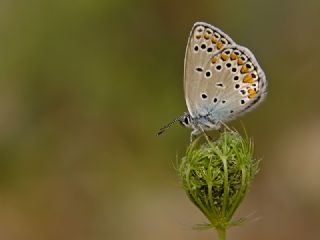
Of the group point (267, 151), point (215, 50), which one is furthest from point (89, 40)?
point (215, 50)

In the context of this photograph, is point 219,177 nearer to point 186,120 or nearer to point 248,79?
point 248,79

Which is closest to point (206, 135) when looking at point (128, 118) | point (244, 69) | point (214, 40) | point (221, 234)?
point (244, 69)

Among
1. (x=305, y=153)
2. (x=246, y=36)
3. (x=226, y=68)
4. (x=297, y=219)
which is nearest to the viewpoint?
(x=226, y=68)

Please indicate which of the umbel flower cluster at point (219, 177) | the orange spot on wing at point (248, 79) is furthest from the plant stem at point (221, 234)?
the orange spot on wing at point (248, 79)

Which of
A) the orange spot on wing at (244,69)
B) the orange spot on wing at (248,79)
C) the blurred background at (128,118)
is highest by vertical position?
the orange spot on wing at (244,69)

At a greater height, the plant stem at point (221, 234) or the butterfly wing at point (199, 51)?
the butterfly wing at point (199, 51)

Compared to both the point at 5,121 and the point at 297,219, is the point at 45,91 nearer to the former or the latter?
the point at 5,121

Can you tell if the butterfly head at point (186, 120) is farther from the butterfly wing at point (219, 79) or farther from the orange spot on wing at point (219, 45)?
the orange spot on wing at point (219, 45)
